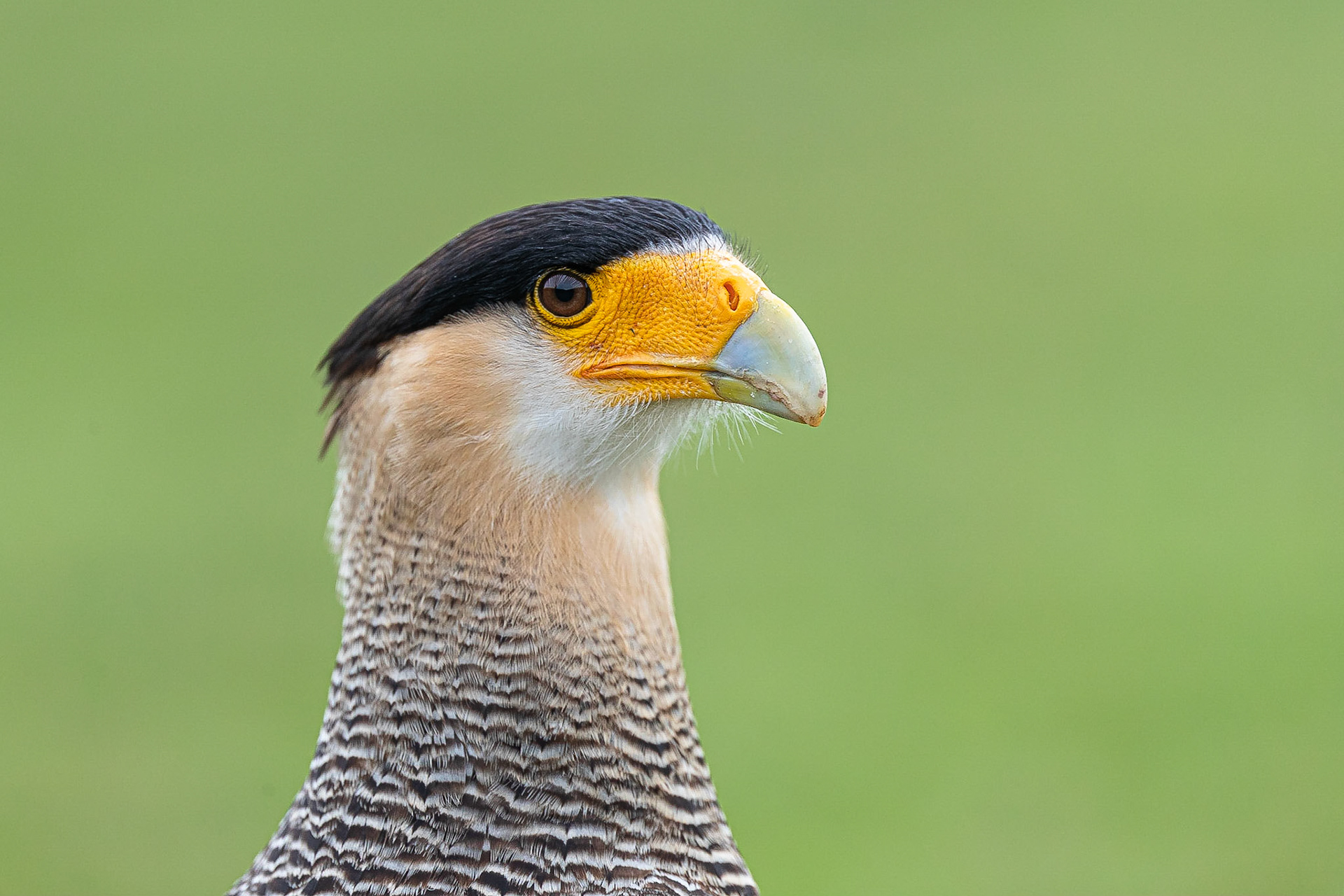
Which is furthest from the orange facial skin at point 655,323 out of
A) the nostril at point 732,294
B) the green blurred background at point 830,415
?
the green blurred background at point 830,415

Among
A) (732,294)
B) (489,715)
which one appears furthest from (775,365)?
(489,715)

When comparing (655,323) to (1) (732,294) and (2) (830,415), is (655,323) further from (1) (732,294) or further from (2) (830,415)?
(2) (830,415)

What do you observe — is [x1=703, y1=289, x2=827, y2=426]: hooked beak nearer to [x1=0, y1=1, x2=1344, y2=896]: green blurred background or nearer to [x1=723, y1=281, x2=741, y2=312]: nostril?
[x1=723, y1=281, x2=741, y2=312]: nostril

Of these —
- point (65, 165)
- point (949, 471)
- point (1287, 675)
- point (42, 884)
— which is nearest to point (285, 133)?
point (65, 165)

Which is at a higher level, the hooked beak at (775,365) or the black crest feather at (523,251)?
the black crest feather at (523,251)

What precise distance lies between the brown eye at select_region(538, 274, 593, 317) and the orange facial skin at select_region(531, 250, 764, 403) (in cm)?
1

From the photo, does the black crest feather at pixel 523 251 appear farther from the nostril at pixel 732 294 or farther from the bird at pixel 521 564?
the nostril at pixel 732 294

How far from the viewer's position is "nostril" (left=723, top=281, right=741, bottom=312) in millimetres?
3229

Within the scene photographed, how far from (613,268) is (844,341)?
25.5 feet

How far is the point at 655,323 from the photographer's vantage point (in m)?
3.29

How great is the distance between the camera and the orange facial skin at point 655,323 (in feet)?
10.7

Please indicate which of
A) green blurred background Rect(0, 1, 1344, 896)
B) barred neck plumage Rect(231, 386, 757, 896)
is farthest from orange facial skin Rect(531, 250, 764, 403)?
green blurred background Rect(0, 1, 1344, 896)

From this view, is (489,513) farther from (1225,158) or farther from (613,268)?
(1225,158)

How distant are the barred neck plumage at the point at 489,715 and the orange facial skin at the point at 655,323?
0.28m
